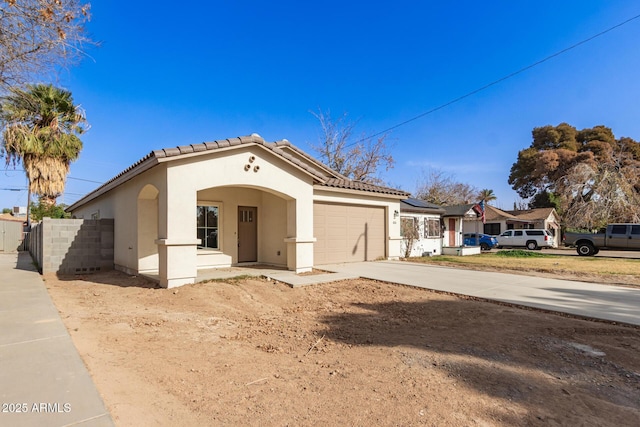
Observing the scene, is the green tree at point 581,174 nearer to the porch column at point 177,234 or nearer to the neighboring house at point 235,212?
the neighboring house at point 235,212

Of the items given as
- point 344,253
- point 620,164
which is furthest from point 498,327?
point 620,164

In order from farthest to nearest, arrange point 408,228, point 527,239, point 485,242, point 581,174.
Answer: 1. point 581,174
2. point 527,239
3. point 485,242
4. point 408,228

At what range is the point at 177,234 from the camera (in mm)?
8141

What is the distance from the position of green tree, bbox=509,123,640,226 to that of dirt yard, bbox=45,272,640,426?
33.6 metres

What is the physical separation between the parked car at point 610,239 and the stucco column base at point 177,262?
79.6 feet

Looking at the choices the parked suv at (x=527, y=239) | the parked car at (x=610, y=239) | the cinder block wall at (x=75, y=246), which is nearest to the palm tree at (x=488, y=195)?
the parked suv at (x=527, y=239)

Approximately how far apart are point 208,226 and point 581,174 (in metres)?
37.0

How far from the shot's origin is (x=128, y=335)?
5.04 m

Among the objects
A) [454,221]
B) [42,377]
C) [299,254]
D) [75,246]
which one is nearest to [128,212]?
[75,246]

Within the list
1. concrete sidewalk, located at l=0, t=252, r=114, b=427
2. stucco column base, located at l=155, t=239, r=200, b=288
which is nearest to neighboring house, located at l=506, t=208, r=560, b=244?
stucco column base, located at l=155, t=239, r=200, b=288

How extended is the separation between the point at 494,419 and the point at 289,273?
25.2 feet

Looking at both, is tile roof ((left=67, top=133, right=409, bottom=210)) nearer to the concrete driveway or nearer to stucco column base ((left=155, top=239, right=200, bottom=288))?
stucco column base ((left=155, top=239, right=200, bottom=288))

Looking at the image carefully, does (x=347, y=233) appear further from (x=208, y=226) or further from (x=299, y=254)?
(x=208, y=226)

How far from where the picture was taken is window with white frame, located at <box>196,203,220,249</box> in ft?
36.8
